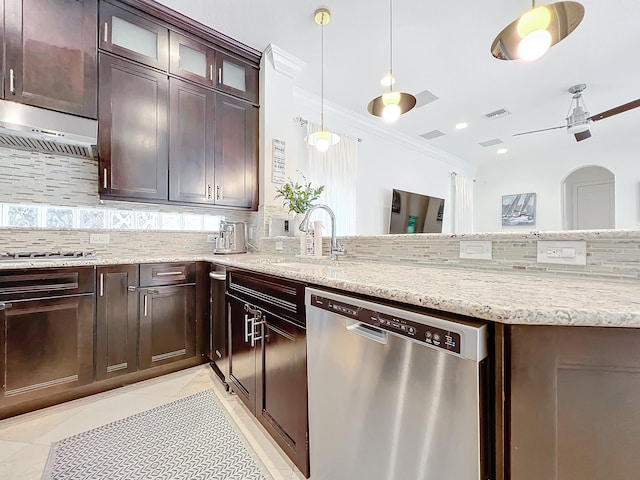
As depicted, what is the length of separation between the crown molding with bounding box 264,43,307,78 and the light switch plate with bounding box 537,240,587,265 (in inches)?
107

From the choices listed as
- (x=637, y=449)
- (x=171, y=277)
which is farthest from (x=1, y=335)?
(x=637, y=449)

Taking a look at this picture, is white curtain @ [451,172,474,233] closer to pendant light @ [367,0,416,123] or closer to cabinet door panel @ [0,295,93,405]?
pendant light @ [367,0,416,123]

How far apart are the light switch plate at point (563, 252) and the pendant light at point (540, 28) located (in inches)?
42.4

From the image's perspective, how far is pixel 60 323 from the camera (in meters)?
1.68

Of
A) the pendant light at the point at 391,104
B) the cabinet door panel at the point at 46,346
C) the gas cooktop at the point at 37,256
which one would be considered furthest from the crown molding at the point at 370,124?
the cabinet door panel at the point at 46,346

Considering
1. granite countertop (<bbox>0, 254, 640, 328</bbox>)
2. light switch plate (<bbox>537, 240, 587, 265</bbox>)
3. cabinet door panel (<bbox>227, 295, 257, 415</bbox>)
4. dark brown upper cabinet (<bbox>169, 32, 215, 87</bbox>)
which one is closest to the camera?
granite countertop (<bbox>0, 254, 640, 328</bbox>)

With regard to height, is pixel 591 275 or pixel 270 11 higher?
pixel 270 11

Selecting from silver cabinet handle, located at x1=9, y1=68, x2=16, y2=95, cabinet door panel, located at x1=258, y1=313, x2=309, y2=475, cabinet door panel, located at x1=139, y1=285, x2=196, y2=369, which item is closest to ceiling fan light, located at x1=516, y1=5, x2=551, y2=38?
cabinet door panel, located at x1=258, y1=313, x2=309, y2=475

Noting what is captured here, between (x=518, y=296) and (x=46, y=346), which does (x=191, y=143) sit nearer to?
(x=46, y=346)

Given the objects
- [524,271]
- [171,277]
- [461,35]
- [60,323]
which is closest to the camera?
[524,271]

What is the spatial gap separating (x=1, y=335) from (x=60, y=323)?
238 mm

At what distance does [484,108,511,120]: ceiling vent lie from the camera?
12.9 ft

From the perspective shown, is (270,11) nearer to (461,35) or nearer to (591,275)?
(461,35)

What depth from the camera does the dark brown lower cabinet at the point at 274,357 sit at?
45.1 inches
